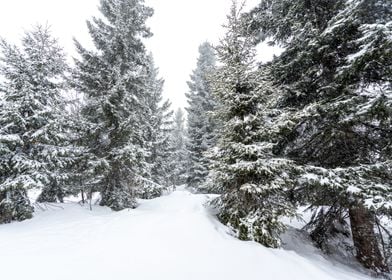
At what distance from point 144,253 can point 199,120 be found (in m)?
15.9

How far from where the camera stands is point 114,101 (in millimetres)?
9648

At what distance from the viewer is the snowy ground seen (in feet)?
12.1

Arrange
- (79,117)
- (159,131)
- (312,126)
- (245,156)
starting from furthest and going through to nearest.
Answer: (159,131) < (79,117) < (312,126) < (245,156)

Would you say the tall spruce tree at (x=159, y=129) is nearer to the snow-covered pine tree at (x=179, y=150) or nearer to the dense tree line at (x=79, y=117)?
the snow-covered pine tree at (x=179, y=150)

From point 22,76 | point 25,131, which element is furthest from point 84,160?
point 22,76

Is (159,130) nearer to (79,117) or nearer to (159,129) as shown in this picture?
(159,129)

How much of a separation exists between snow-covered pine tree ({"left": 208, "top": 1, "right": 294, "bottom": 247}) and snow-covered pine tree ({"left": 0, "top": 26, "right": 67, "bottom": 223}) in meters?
5.06

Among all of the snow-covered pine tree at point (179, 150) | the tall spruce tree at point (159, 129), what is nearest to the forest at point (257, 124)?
the tall spruce tree at point (159, 129)

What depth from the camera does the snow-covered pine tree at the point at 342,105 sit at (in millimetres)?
5555

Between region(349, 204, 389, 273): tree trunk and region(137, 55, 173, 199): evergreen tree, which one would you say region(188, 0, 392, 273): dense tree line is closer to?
region(349, 204, 389, 273): tree trunk

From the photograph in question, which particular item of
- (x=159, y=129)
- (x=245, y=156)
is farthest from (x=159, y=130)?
(x=245, y=156)

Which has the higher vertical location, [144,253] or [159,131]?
[159,131]

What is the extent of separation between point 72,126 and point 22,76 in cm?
207

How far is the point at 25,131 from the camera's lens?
768cm
